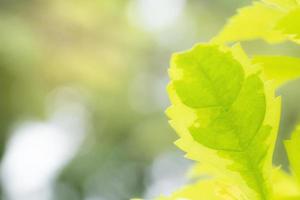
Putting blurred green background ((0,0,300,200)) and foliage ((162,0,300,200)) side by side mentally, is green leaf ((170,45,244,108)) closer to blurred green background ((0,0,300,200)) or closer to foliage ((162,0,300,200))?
foliage ((162,0,300,200))

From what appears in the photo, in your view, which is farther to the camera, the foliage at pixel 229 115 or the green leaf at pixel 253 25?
the green leaf at pixel 253 25

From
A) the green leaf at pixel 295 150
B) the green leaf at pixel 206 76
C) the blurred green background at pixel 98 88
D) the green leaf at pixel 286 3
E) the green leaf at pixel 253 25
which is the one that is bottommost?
the green leaf at pixel 295 150

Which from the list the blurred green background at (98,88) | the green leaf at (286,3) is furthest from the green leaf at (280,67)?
the blurred green background at (98,88)

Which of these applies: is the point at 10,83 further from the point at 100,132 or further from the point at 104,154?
the point at 104,154

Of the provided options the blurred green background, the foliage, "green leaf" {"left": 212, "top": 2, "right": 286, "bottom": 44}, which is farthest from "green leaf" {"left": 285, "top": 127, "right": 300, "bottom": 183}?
the blurred green background

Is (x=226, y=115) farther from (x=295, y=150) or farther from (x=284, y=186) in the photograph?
(x=284, y=186)

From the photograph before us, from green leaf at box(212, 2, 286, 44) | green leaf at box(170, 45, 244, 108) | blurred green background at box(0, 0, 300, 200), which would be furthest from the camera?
blurred green background at box(0, 0, 300, 200)

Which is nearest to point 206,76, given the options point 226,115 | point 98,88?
point 226,115

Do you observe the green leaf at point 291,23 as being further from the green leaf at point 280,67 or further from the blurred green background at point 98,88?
the blurred green background at point 98,88
